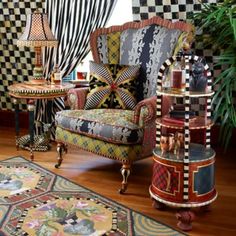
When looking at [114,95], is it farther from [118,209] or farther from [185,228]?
[185,228]

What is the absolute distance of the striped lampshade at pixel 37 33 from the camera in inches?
140

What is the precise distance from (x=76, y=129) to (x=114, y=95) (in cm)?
46

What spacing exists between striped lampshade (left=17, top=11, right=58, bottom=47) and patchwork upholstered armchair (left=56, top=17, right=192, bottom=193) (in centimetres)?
43

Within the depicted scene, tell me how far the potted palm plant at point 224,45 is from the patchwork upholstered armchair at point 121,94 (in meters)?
0.28

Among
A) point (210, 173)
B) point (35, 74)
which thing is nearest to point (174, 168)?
point (210, 173)

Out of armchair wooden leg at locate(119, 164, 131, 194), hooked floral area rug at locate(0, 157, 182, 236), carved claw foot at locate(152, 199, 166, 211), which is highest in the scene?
armchair wooden leg at locate(119, 164, 131, 194)

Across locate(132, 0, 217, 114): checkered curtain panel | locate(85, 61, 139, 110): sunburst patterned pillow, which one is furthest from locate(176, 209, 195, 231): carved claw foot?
locate(132, 0, 217, 114): checkered curtain panel

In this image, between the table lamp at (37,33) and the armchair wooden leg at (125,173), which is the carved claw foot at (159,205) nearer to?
the armchair wooden leg at (125,173)

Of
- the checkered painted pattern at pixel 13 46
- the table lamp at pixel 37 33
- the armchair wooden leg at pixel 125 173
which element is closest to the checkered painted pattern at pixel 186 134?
the armchair wooden leg at pixel 125 173

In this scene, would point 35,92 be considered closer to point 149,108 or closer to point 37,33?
point 37,33

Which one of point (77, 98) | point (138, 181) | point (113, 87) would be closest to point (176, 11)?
point (113, 87)

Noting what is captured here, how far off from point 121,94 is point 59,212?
116 cm

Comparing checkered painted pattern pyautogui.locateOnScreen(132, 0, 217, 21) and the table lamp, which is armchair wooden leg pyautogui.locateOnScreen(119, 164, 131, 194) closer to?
the table lamp

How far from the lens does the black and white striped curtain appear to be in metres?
3.87
